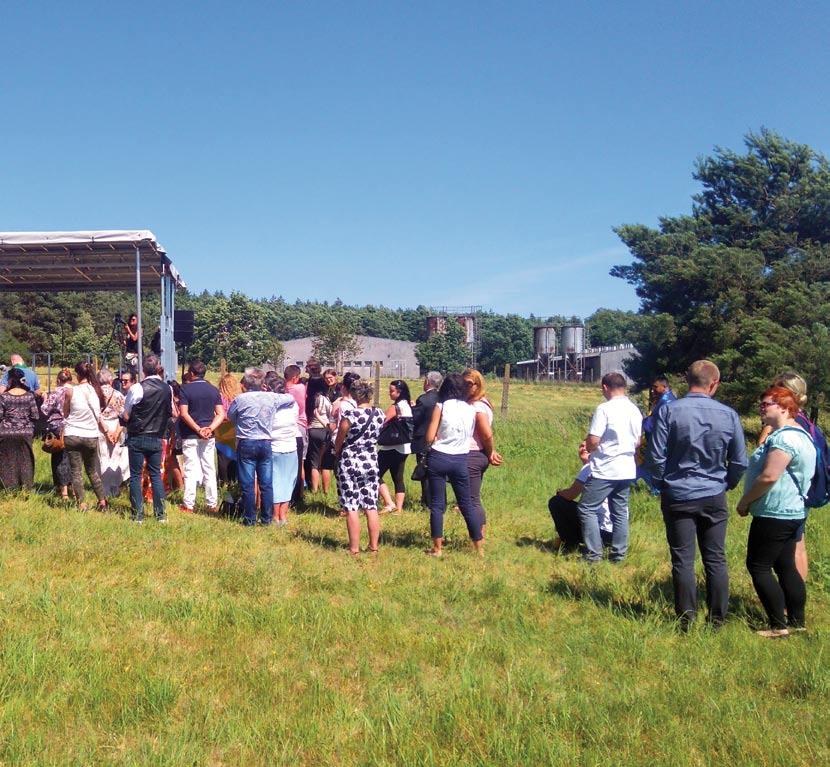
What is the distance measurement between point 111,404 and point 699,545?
633 centimetres

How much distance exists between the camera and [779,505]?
201 inches

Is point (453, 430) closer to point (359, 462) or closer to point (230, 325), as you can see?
point (359, 462)

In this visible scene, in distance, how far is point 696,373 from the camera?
5.30 meters

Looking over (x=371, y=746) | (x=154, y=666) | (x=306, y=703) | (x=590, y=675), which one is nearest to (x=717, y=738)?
(x=590, y=675)

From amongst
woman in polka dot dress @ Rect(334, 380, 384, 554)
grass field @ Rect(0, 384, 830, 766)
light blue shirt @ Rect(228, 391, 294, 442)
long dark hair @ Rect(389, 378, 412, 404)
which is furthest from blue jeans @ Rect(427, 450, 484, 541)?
light blue shirt @ Rect(228, 391, 294, 442)

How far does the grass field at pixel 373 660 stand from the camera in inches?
145

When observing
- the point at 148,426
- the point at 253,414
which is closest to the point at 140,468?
the point at 148,426

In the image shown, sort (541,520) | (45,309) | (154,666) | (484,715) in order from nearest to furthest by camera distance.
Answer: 1. (484,715)
2. (154,666)
3. (541,520)
4. (45,309)

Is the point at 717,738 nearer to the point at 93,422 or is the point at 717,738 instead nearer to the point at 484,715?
the point at 484,715

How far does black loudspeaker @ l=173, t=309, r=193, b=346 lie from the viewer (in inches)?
661

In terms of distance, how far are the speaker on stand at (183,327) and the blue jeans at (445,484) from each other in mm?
10883

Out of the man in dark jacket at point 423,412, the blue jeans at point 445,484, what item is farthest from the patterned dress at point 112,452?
the blue jeans at point 445,484

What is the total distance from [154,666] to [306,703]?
99cm

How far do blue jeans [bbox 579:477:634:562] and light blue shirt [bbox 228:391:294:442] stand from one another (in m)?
3.26
